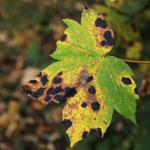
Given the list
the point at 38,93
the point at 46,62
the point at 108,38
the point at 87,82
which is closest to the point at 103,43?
the point at 108,38

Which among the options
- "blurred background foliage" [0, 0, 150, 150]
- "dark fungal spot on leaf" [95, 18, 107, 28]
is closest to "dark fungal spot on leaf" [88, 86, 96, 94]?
"dark fungal spot on leaf" [95, 18, 107, 28]

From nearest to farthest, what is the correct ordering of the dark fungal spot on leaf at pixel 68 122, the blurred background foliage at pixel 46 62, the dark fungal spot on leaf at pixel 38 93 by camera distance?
the dark fungal spot on leaf at pixel 68 122 → the dark fungal spot on leaf at pixel 38 93 → the blurred background foliage at pixel 46 62

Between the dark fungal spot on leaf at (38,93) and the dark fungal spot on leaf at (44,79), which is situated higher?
the dark fungal spot on leaf at (44,79)

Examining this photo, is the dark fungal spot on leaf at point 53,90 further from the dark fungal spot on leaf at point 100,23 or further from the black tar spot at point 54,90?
the dark fungal spot on leaf at point 100,23

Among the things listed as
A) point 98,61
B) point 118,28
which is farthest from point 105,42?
point 118,28

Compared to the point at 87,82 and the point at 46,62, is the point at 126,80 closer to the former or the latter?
the point at 87,82

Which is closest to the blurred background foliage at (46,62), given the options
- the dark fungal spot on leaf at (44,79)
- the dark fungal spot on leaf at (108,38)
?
the dark fungal spot on leaf at (108,38)

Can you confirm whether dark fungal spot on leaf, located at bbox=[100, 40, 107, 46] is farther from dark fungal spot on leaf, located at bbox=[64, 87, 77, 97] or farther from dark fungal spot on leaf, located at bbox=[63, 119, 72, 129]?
dark fungal spot on leaf, located at bbox=[63, 119, 72, 129]
